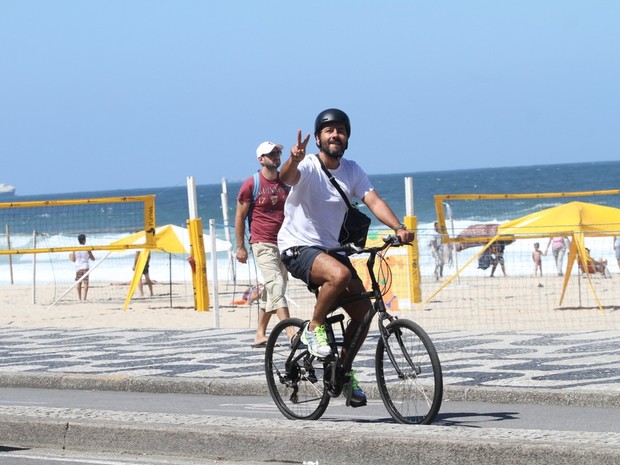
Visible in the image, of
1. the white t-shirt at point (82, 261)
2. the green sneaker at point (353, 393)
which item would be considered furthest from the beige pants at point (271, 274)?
the white t-shirt at point (82, 261)

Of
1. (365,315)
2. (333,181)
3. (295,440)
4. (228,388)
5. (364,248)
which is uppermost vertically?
(333,181)

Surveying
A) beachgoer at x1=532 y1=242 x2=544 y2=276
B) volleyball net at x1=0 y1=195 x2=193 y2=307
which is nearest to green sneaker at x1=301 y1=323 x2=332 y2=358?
volleyball net at x1=0 y1=195 x2=193 y2=307

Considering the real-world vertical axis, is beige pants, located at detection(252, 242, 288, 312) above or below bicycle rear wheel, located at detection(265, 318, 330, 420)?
above

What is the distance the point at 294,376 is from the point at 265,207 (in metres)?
4.33

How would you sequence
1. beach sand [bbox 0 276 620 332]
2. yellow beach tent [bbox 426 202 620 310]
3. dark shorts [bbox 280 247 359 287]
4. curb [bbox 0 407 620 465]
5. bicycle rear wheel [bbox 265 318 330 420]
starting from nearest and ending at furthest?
curb [bbox 0 407 620 465] → dark shorts [bbox 280 247 359 287] → bicycle rear wheel [bbox 265 318 330 420] → beach sand [bbox 0 276 620 332] → yellow beach tent [bbox 426 202 620 310]

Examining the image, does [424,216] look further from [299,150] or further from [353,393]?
[299,150]

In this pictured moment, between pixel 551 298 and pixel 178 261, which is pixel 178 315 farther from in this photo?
pixel 178 261

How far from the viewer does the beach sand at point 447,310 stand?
17984 mm

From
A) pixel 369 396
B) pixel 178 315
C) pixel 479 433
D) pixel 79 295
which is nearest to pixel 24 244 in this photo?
pixel 79 295

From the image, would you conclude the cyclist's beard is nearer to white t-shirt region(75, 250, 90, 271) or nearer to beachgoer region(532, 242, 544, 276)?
beachgoer region(532, 242, 544, 276)

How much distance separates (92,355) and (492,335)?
13.3 feet

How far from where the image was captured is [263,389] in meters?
10.1

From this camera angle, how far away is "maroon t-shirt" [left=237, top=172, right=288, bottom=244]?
12.3 meters

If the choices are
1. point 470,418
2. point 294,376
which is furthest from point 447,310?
point 294,376
